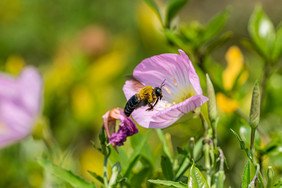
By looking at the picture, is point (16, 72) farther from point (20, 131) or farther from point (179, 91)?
point (179, 91)

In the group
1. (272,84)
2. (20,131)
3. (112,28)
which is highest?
(20,131)

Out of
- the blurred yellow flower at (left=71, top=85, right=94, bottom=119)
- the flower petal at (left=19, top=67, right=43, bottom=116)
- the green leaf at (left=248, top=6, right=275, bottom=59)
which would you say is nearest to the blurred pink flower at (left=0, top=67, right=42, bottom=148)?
the flower petal at (left=19, top=67, right=43, bottom=116)

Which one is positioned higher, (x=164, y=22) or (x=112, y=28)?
(x=164, y=22)

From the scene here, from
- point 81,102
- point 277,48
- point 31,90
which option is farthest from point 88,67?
point 277,48

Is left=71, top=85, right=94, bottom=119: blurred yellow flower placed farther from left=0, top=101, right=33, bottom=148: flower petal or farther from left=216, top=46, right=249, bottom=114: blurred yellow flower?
left=216, top=46, right=249, bottom=114: blurred yellow flower

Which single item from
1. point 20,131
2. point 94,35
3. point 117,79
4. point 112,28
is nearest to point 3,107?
point 20,131

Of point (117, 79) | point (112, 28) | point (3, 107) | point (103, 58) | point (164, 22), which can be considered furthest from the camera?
point (112, 28)

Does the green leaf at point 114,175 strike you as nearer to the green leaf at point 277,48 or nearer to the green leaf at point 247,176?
the green leaf at point 247,176
